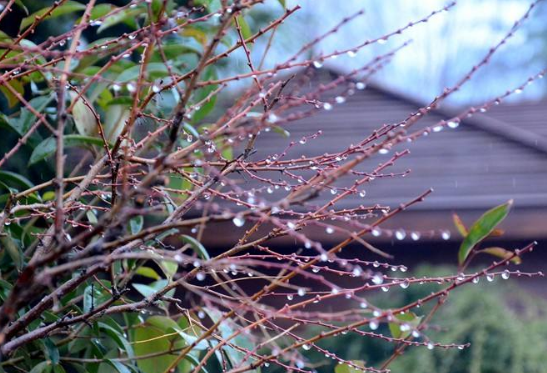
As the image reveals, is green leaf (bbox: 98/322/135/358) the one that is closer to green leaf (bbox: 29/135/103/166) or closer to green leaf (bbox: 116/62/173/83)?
green leaf (bbox: 29/135/103/166)

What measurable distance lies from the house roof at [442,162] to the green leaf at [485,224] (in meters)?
2.24

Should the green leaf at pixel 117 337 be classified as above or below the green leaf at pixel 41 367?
below

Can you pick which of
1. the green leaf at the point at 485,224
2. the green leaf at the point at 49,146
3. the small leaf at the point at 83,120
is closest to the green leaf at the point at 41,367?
the green leaf at the point at 49,146

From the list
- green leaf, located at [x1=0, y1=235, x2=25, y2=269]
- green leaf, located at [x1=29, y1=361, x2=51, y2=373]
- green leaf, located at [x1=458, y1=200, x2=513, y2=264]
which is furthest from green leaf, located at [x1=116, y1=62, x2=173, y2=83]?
green leaf, located at [x1=458, y1=200, x2=513, y2=264]

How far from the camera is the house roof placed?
4.11 m

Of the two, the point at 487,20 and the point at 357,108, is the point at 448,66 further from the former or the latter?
the point at 357,108

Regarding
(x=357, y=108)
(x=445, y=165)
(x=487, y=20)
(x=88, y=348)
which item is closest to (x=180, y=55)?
(x=88, y=348)

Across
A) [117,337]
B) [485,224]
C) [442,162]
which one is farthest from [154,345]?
[442,162]

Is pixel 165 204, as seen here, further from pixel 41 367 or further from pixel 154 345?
pixel 154 345

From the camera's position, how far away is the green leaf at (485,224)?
5.39ft

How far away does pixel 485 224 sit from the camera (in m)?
1.66

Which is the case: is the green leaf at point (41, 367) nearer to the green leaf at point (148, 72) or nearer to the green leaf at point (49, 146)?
the green leaf at point (49, 146)

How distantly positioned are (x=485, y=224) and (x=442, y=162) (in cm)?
313

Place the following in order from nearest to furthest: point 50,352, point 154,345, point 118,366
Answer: point 50,352, point 118,366, point 154,345
